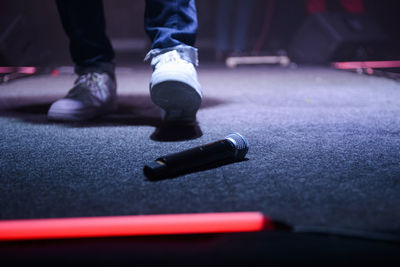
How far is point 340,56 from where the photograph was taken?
2977 mm

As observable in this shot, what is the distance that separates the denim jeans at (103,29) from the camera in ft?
3.15

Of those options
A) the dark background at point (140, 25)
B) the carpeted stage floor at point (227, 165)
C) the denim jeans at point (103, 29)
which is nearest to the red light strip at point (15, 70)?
the dark background at point (140, 25)

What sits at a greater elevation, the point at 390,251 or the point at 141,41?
the point at 390,251

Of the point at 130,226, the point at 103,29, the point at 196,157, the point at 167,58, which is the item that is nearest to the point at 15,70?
the point at 103,29

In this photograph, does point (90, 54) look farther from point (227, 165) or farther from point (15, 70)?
point (15, 70)

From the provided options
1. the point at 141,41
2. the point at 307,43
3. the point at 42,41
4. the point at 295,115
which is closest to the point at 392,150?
the point at 295,115

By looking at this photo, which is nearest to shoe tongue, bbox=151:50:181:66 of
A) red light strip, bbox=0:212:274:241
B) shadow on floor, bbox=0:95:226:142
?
shadow on floor, bbox=0:95:226:142

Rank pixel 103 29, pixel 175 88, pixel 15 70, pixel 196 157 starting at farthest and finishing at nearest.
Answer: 1. pixel 15 70
2. pixel 103 29
3. pixel 175 88
4. pixel 196 157

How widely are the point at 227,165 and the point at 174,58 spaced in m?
0.38

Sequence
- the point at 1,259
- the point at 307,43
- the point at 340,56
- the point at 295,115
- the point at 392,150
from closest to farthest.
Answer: the point at 1,259 → the point at 392,150 → the point at 295,115 → the point at 340,56 → the point at 307,43

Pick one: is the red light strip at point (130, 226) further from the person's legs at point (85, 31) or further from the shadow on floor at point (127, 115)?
the person's legs at point (85, 31)

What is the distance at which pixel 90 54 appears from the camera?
120 cm

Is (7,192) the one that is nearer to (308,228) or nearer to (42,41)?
(308,228)

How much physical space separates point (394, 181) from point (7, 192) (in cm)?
64
